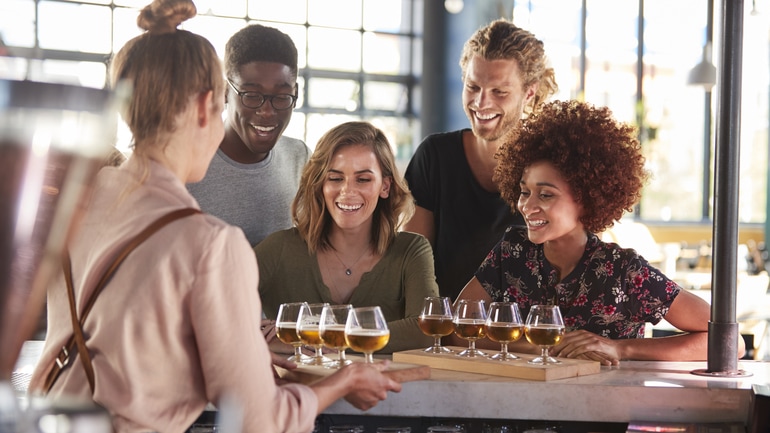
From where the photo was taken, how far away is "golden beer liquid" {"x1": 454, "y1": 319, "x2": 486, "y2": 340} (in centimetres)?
238

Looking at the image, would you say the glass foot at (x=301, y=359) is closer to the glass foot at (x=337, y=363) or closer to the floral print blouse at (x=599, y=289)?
the glass foot at (x=337, y=363)

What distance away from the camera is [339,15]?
1111 centimetres

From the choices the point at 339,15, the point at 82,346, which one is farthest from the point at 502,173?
the point at 339,15

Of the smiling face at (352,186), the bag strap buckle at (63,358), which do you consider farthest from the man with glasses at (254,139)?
the bag strap buckle at (63,358)

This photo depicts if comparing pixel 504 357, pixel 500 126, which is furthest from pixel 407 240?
pixel 504 357

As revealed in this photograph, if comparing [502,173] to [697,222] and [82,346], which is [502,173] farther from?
[697,222]

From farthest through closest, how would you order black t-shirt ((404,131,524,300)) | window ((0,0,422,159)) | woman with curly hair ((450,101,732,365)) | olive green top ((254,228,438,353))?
window ((0,0,422,159))
black t-shirt ((404,131,524,300))
olive green top ((254,228,438,353))
woman with curly hair ((450,101,732,365))

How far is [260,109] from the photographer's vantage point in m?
3.12

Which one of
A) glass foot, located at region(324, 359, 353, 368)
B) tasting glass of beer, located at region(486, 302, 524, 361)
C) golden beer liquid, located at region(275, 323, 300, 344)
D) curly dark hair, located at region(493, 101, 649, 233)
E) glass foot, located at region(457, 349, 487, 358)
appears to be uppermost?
curly dark hair, located at region(493, 101, 649, 233)

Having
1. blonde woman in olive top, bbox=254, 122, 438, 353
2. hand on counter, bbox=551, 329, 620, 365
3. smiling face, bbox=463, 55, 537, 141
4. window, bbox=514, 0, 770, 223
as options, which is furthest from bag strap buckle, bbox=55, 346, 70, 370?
window, bbox=514, 0, 770, 223

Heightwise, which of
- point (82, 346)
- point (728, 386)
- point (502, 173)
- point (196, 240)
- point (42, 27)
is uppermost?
point (42, 27)

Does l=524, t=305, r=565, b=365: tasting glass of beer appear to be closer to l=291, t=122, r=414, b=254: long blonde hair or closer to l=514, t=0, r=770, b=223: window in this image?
l=291, t=122, r=414, b=254: long blonde hair

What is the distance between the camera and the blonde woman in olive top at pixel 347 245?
3.06m

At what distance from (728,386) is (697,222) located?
12.2m
